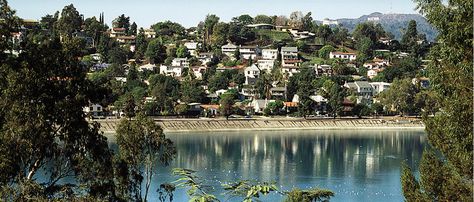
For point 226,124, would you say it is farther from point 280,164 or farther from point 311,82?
point 280,164

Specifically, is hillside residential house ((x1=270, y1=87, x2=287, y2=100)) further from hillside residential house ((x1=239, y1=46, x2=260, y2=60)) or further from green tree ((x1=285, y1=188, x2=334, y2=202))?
green tree ((x1=285, y1=188, x2=334, y2=202))

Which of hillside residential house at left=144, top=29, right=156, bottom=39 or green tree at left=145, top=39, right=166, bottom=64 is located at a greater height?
hillside residential house at left=144, top=29, right=156, bottom=39

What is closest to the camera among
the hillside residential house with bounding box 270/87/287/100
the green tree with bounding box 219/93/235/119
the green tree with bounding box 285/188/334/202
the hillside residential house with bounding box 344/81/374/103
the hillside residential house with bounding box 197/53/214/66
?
the green tree with bounding box 285/188/334/202

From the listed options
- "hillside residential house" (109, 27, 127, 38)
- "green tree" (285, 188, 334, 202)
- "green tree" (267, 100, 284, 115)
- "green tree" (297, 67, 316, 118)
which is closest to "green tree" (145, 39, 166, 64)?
"hillside residential house" (109, 27, 127, 38)

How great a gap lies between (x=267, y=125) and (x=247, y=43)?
20.5 m

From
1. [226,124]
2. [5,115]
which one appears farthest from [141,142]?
[226,124]

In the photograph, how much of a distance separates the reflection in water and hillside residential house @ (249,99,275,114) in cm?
365

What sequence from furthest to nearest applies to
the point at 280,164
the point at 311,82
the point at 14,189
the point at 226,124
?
the point at 311,82 < the point at 226,124 < the point at 280,164 < the point at 14,189

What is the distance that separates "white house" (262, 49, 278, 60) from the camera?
50.3m

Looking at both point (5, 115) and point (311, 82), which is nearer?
point (5, 115)

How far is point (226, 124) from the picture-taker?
115ft

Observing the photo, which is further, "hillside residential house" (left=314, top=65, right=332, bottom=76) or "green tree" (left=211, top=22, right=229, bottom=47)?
"green tree" (left=211, top=22, right=229, bottom=47)

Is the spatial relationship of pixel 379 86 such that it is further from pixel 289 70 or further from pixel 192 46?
pixel 192 46

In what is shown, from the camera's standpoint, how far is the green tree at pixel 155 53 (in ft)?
159
